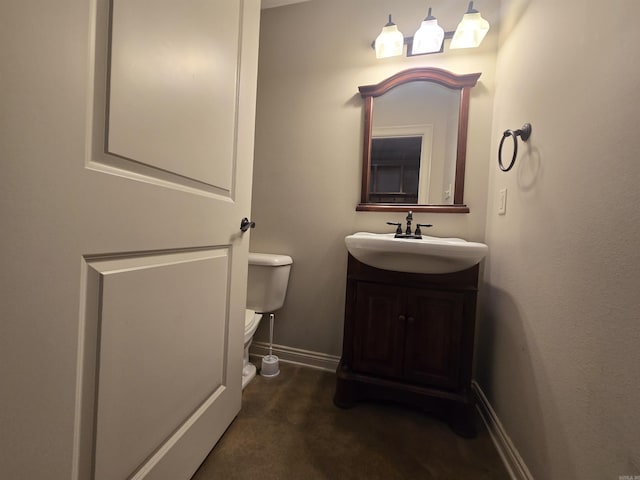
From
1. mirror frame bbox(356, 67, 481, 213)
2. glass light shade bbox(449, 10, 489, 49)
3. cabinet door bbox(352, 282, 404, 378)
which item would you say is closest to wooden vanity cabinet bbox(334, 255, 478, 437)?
cabinet door bbox(352, 282, 404, 378)

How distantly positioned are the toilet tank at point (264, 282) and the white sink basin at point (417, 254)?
0.54 meters

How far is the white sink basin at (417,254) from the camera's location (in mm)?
941

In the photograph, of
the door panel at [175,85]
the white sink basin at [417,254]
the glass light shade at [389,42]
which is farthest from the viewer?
the glass light shade at [389,42]

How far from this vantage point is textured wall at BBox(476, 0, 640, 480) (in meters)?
0.54

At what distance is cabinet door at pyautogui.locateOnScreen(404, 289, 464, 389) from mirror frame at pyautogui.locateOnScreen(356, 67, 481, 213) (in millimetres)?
508

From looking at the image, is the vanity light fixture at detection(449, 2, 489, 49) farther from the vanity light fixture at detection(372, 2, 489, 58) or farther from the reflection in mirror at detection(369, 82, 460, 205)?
the reflection in mirror at detection(369, 82, 460, 205)

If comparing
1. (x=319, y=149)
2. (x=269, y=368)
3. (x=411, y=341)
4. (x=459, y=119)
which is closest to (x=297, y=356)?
(x=269, y=368)

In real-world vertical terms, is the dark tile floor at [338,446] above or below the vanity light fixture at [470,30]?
below

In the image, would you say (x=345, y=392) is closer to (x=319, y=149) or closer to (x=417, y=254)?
(x=417, y=254)

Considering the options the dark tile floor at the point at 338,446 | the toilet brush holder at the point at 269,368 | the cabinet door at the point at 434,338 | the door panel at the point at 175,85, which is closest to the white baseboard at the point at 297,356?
the toilet brush holder at the point at 269,368

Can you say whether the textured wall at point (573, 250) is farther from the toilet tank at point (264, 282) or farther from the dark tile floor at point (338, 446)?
the toilet tank at point (264, 282)

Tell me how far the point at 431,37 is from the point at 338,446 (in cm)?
190

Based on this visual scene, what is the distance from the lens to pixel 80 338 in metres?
0.48

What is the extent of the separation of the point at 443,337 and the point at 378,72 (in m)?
1.42
